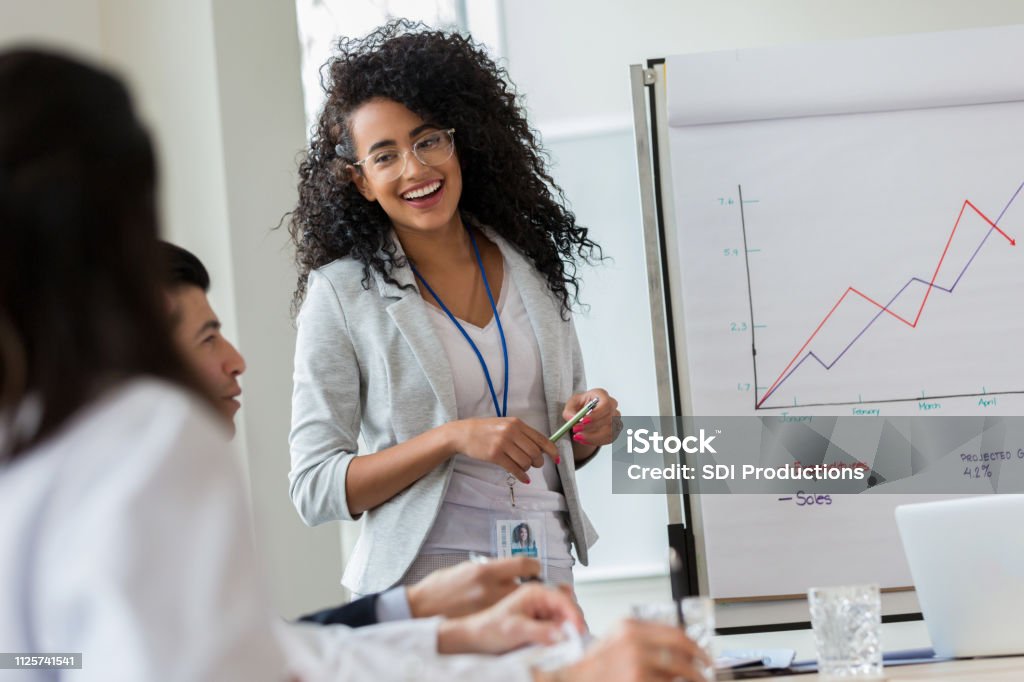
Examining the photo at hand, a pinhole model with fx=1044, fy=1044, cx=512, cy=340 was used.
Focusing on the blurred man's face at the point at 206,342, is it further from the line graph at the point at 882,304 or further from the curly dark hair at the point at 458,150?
the line graph at the point at 882,304

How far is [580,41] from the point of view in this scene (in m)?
3.65

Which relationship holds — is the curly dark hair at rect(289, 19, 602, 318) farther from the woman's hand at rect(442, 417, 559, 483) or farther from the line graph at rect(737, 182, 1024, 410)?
the line graph at rect(737, 182, 1024, 410)

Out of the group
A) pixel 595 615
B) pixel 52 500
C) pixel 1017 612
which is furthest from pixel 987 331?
pixel 52 500

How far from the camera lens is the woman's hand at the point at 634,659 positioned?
0.94 meters

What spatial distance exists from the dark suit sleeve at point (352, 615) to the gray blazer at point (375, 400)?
0.61 m

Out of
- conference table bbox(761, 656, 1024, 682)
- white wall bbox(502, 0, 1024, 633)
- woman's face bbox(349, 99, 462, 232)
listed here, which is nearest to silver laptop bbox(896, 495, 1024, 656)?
conference table bbox(761, 656, 1024, 682)

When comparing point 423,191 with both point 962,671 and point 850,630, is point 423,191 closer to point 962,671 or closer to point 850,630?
point 850,630

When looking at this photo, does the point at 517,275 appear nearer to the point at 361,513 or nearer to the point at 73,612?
the point at 361,513

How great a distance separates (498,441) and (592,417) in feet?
0.88

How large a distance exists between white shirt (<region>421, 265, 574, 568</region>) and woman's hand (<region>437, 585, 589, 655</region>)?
74cm

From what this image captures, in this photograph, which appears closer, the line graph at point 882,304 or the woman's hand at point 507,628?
the woman's hand at point 507,628

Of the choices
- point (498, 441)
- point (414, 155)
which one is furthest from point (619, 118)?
point (498, 441)

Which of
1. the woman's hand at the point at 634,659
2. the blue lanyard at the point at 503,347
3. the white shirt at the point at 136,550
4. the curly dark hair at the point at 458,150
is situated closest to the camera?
the white shirt at the point at 136,550

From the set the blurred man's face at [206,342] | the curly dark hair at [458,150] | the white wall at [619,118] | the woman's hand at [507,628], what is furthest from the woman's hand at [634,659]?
the white wall at [619,118]
